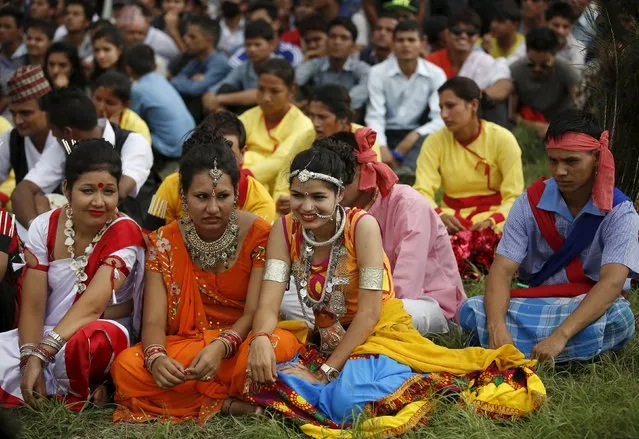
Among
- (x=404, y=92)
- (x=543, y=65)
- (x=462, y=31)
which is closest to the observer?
(x=404, y=92)

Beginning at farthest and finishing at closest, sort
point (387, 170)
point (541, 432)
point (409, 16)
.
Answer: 1. point (409, 16)
2. point (387, 170)
3. point (541, 432)

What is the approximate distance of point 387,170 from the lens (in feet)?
14.9

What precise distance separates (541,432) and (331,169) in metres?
1.31

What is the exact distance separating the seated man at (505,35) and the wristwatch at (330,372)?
6.17 m

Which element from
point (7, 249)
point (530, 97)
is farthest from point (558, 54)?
point (7, 249)

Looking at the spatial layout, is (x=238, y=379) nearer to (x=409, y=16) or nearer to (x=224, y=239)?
(x=224, y=239)

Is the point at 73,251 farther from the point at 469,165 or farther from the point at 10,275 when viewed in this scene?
the point at 469,165

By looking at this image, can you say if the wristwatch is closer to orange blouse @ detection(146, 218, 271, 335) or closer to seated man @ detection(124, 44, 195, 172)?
orange blouse @ detection(146, 218, 271, 335)

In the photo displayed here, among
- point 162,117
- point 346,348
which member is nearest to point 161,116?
point 162,117

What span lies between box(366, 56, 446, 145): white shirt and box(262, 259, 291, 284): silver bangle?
414 cm

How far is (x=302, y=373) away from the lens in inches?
146

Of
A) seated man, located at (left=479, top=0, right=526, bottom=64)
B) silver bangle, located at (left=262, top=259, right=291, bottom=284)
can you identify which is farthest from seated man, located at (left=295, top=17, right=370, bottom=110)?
silver bangle, located at (left=262, top=259, right=291, bottom=284)

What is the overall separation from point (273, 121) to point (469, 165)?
172 centimetres

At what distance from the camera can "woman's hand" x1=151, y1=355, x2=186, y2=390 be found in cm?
372
